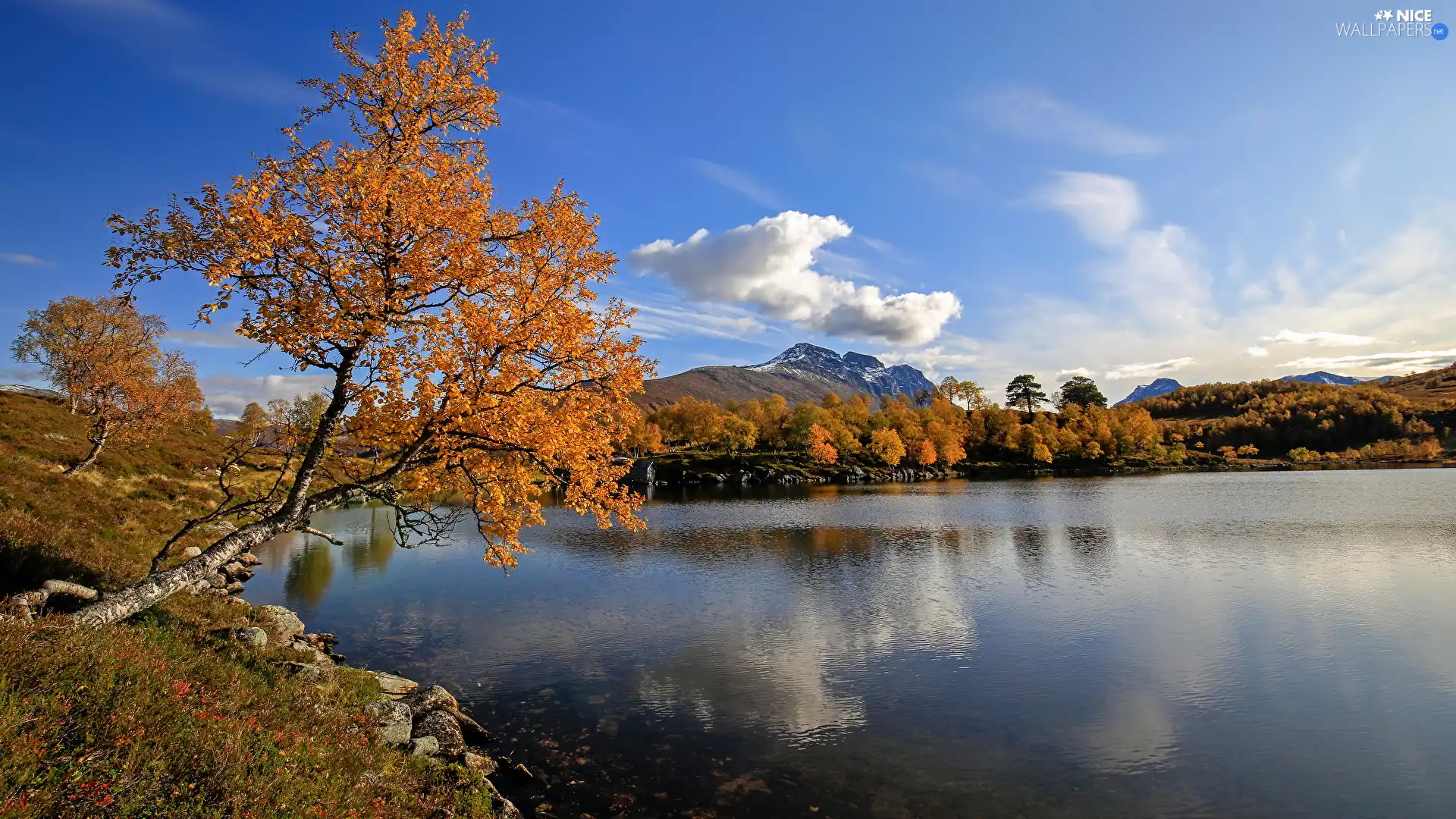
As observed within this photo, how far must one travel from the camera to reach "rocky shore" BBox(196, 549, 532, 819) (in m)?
15.2

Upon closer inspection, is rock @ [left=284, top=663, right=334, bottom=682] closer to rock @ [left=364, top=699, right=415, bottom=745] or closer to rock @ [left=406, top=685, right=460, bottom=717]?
rock @ [left=364, top=699, right=415, bottom=745]

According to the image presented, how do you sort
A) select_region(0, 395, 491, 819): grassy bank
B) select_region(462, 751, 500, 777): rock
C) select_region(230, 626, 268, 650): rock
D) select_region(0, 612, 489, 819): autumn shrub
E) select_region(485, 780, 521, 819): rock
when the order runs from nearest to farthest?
select_region(0, 612, 489, 819): autumn shrub, select_region(0, 395, 491, 819): grassy bank, select_region(485, 780, 521, 819): rock, select_region(462, 751, 500, 777): rock, select_region(230, 626, 268, 650): rock

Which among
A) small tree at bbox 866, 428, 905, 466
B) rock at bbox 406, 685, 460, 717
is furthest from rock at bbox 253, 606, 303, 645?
small tree at bbox 866, 428, 905, 466

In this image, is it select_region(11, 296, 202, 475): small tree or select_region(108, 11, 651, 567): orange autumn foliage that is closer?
select_region(108, 11, 651, 567): orange autumn foliage

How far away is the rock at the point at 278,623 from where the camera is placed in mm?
22375

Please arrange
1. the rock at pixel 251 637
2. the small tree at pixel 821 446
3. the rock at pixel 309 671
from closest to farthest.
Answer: the rock at pixel 309 671 → the rock at pixel 251 637 → the small tree at pixel 821 446

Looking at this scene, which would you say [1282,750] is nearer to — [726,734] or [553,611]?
[726,734]

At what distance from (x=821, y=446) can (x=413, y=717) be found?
15268 cm

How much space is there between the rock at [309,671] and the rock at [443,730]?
8.93 ft

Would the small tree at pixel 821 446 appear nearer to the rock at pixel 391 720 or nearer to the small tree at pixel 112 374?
the small tree at pixel 112 374

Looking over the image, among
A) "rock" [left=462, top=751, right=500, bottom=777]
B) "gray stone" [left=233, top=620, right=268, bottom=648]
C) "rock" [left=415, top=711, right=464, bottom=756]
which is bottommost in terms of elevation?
"rock" [left=462, top=751, right=500, bottom=777]

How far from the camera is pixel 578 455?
16.4 m

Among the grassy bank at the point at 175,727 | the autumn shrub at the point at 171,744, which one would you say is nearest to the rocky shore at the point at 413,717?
the grassy bank at the point at 175,727

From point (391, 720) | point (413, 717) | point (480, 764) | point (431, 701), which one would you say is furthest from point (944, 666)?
point (391, 720)
